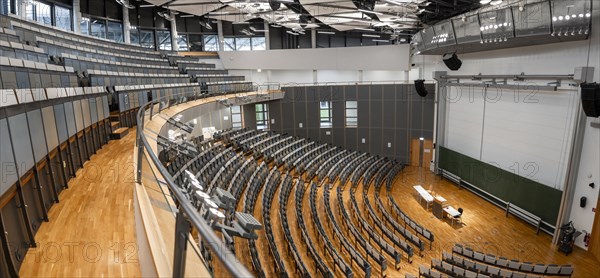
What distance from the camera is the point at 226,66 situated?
14.5 m

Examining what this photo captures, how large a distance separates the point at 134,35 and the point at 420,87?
1108 cm

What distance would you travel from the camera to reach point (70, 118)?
3947 mm

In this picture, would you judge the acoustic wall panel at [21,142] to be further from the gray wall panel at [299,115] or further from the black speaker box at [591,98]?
the gray wall panel at [299,115]

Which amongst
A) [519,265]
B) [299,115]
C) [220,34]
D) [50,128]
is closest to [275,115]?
[299,115]

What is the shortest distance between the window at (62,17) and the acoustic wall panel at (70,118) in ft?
28.1

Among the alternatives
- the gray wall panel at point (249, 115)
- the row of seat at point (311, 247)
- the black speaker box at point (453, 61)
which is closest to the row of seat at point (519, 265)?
the row of seat at point (311, 247)

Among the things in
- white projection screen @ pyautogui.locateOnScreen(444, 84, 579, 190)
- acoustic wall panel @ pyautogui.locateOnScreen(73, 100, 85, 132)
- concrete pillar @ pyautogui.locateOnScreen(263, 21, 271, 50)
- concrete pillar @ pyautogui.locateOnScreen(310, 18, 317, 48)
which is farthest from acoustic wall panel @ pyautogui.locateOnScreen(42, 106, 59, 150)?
concrete pillar @ pyautogui.locateOnScreen(310, 18, 317, 48)

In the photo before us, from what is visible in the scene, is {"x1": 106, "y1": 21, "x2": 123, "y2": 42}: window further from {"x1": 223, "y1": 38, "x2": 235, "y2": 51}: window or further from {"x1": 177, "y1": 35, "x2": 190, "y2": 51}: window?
{"x1": 223, "y1": 38, "x2": 235, "y2": 51}: window

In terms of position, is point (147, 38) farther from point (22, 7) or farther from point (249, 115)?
point (249, 115)

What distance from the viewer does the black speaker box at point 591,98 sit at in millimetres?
A: 4934

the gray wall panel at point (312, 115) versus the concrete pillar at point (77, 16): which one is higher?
the concrete pillar at point (77, 16)

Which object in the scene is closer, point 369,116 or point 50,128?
point 50,128

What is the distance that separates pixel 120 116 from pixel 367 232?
5138 mm

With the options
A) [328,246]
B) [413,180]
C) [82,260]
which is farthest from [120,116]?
[413,180]
